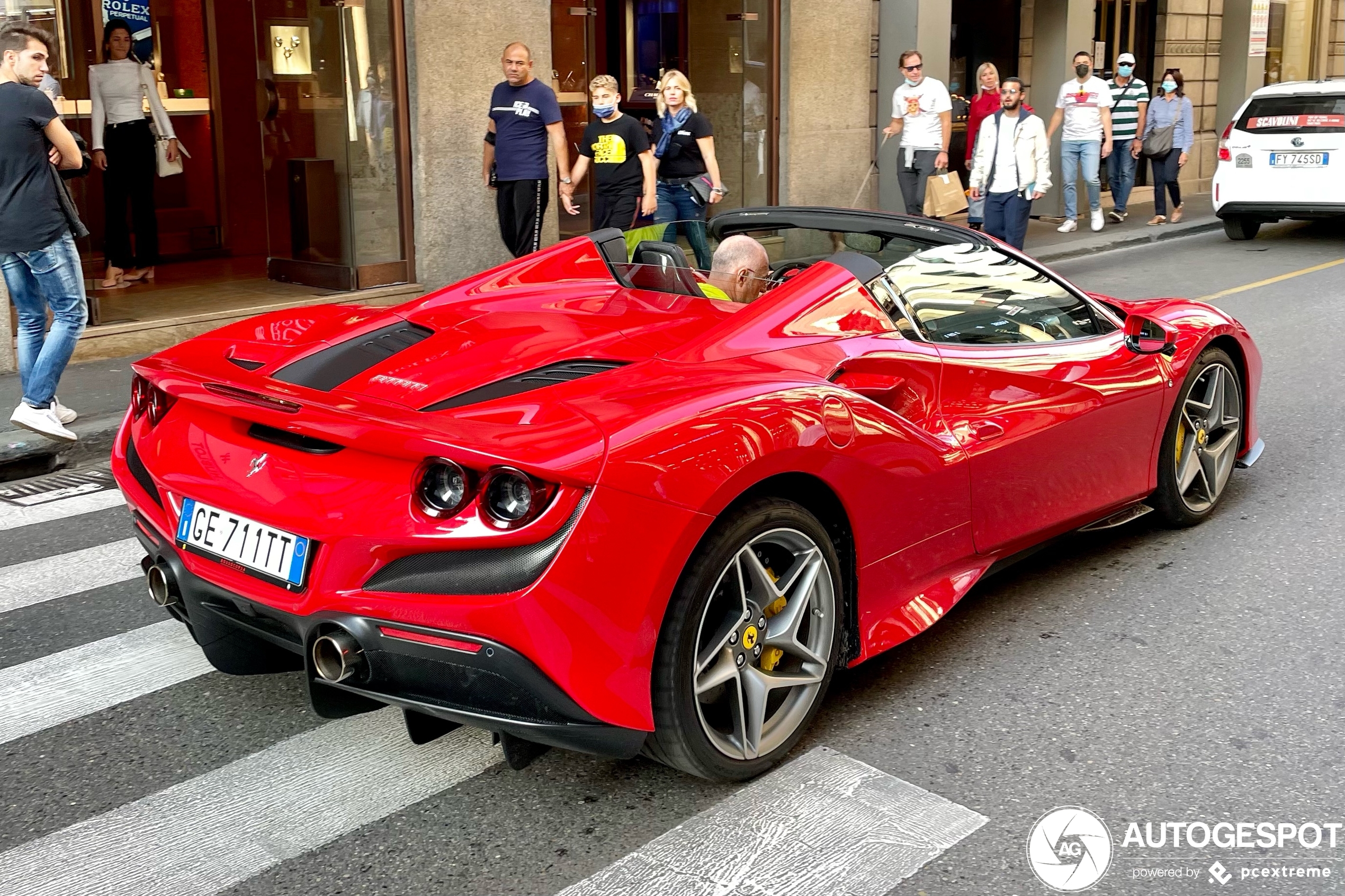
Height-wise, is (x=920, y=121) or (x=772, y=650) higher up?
(x=920, y=121)

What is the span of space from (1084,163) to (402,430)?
15.3m

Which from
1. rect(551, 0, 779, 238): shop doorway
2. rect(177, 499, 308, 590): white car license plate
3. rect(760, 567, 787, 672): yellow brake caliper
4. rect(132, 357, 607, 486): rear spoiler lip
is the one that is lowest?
rect(760, 567, 787, 672): yellow brake caliper

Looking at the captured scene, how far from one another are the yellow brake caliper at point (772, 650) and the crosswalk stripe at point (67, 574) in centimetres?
253

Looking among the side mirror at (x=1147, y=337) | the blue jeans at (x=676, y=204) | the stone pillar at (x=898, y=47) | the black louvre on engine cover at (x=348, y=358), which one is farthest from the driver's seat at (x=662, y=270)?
the stone pillar at (x=898, y=47)

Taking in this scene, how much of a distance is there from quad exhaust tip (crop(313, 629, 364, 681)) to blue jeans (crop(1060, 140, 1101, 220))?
50.2 ft

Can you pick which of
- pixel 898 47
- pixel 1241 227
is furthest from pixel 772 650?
pixel 1241 227

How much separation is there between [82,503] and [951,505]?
411 cm

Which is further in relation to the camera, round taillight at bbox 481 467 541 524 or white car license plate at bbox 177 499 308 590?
white car license plate at bbox 177 499 308 590

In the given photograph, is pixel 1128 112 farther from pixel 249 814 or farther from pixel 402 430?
pixel 249 814

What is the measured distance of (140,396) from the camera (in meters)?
3.84

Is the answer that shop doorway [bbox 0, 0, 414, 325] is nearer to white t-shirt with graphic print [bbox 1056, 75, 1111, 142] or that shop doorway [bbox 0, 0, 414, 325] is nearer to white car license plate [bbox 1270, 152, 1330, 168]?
white t-shirt with graphic print [bbox 1056, 75, 1111, 142]

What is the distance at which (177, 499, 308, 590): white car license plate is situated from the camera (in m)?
3.13

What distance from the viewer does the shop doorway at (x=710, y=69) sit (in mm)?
15094

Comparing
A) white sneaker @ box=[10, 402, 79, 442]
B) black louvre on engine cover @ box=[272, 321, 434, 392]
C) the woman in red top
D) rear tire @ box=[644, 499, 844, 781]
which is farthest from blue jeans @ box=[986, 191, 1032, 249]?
rear tire @ box=[644, 499, 844, 781]
